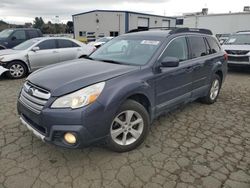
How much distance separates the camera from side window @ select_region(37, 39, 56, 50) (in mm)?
8186

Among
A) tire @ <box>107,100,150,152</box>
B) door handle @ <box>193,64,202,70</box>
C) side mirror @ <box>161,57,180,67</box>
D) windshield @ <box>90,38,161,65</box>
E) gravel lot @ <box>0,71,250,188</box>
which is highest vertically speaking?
windshield @ <box>90,38,161,65</box>

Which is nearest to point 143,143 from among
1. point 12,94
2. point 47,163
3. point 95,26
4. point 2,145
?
point 47,163

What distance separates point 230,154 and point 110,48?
8.88 ft

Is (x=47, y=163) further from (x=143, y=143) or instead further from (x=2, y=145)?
(x=143, y=143)

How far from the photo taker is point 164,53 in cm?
354

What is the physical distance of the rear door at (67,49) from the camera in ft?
28.3

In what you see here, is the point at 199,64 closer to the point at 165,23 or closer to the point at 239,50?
the point at 239,50

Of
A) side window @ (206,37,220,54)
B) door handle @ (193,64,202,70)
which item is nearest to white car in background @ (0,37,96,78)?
side window @ (206,37,220,54)

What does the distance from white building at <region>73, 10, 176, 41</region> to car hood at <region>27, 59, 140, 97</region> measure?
27.7 metres

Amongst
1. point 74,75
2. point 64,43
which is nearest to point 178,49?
point 74,75

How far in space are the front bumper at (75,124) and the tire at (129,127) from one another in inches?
9.4

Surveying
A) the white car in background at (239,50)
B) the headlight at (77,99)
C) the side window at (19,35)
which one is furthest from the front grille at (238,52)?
the side window at (19,35)

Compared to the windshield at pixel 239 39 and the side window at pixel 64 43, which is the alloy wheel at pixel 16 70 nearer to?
the side window at pixel 64 43

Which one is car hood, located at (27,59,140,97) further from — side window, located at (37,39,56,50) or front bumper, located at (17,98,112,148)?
side window, located at (37,39,56,50)
